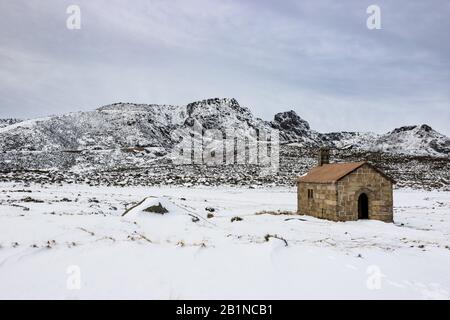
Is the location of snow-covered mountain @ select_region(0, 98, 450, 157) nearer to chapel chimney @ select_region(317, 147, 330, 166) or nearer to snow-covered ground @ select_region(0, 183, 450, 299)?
chapel chimney @ select_region(317, 147, 330, 166)

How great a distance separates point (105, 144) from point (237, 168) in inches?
1726

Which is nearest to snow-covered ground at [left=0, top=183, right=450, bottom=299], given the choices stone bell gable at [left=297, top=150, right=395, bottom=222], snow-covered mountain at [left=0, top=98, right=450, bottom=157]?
stone bell gable at [left=297, top=150, right=395, bottom=222]

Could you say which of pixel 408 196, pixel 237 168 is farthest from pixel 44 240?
pixel 237 168

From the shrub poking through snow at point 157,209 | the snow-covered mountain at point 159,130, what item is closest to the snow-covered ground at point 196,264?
the shrub poking through snow at point 157,209

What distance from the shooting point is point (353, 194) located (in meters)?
18.6

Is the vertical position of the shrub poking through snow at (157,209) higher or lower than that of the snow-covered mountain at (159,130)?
lower

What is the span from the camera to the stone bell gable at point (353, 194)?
722 inches

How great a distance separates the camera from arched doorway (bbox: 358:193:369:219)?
62.9 ft

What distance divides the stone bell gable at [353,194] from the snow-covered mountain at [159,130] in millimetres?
72695

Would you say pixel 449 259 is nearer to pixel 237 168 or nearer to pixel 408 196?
pixel 408 196

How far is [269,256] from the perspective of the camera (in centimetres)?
839

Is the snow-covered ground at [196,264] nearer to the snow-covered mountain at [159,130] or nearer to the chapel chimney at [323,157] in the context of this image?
the chapel chimney at [323,157]

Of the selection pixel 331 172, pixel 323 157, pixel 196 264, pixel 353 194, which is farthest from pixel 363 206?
pixel 196 264

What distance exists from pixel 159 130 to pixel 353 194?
339 ft
